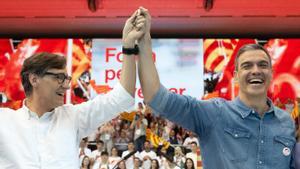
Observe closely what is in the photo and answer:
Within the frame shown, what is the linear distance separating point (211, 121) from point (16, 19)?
14.7ft

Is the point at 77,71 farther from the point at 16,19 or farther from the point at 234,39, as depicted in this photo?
the point at 234,39

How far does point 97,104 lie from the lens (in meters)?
1.20

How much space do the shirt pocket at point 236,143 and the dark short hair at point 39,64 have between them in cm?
52

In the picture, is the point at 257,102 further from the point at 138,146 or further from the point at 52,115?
the point at 138,146

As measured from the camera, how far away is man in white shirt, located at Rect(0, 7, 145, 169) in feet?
3.73

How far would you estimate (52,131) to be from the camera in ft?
3.86

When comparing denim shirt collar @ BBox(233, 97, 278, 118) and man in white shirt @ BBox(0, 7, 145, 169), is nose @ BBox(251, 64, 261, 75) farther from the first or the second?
man in white shirt @ BBox(0, 7, 145, 169)

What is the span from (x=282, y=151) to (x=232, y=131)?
0.14 metres

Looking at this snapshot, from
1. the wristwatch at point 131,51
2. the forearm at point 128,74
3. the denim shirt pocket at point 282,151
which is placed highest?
the wristwatch at point 131,51

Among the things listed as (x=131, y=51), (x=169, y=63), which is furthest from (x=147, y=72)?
(x=169, y=63)

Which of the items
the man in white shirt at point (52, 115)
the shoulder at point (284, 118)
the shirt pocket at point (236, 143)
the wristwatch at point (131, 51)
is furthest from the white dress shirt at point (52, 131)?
the shoulder at point (284, 118)

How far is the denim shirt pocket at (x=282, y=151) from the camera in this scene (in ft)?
3.51

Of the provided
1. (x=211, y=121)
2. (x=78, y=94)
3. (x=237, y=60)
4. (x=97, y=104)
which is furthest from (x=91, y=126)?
(x=78, y=94)

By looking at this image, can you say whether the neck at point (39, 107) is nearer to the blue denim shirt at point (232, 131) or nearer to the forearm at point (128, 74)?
the forearm at point (128, 74)
